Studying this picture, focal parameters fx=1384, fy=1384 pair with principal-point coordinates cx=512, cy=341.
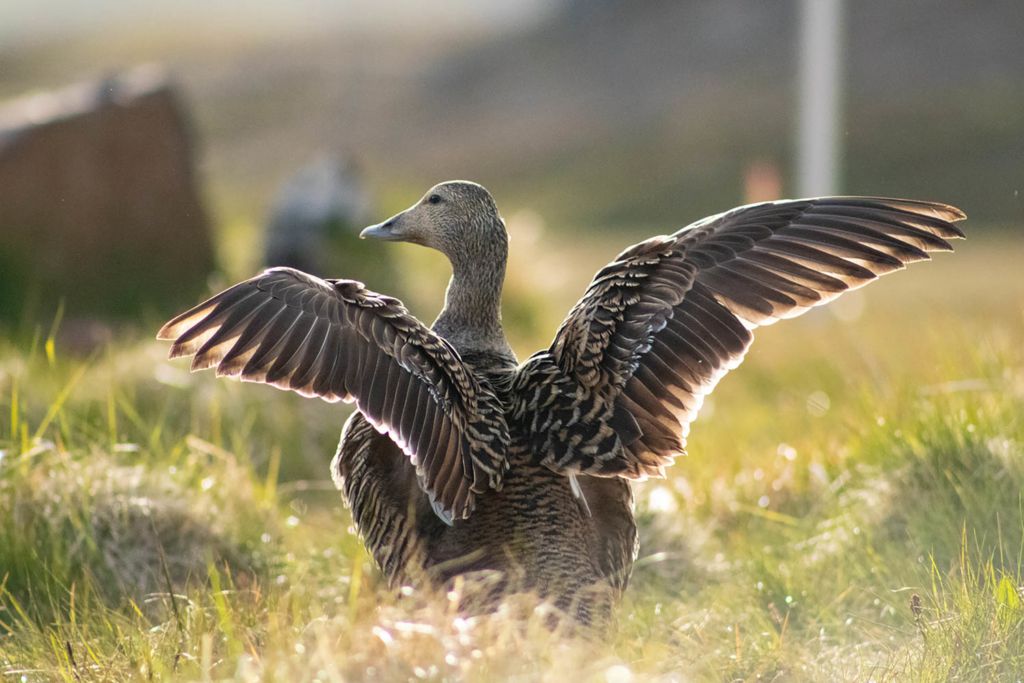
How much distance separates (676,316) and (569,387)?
408 mm

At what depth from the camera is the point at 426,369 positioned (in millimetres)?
4121

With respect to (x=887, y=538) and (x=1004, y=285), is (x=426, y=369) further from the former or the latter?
(x=1004, y=285)

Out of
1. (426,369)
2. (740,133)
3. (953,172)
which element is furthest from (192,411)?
(740,133)

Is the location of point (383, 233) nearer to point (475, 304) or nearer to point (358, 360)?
point (475, 304)

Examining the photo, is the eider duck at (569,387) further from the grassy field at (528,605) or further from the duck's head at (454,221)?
the duck's head at (454,221)

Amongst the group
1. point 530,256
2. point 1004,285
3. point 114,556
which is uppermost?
point 1004,285

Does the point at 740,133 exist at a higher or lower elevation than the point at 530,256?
higher


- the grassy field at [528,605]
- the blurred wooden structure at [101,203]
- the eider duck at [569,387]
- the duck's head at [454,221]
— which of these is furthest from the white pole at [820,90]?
the eider duck at [569,387]

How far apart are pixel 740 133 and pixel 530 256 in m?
22.7

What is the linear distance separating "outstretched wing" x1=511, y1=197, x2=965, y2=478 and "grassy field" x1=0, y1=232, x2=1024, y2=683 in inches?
25.5

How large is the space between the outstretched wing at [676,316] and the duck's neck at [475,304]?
0.47 metres

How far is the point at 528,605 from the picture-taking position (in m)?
3.93

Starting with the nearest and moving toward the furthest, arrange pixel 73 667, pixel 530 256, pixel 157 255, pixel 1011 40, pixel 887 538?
pixel 73 667 → pixel 887 538 → pixel 157 255 → pixel 530 256 → pixel 1011 40

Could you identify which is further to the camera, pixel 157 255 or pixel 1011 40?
pixel 1011 40
